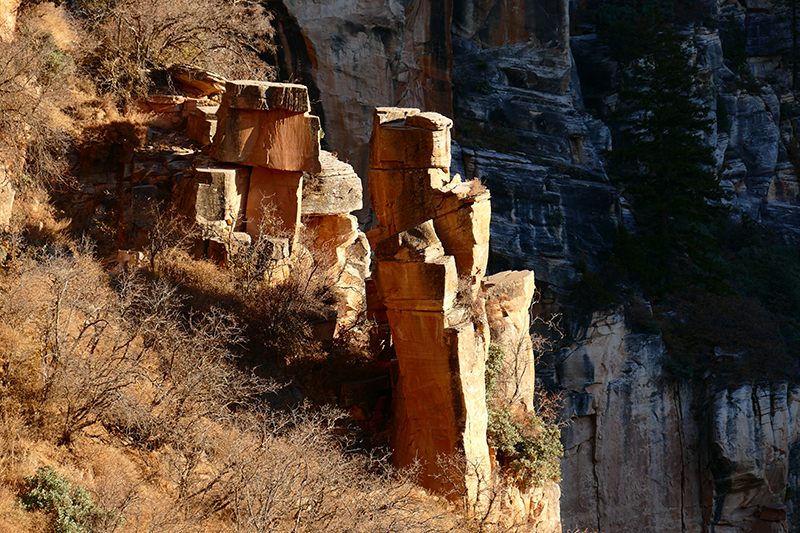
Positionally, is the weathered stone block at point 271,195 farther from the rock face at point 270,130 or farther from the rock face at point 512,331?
the rock face at point 512,331

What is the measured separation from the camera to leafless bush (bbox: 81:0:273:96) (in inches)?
677

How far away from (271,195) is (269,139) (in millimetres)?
1126

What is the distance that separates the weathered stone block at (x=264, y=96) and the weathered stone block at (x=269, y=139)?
18 cm

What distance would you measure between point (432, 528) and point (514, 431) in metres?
2.73

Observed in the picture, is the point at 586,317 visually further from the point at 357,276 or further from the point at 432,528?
the point at 432,528

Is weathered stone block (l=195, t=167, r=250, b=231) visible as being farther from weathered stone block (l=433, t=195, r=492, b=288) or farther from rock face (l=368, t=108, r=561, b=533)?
weathered stone block (l=433, t=195, r=492, b=288)

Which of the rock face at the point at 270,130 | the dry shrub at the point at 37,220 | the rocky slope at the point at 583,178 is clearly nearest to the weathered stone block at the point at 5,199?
the dry shrub at the point at 37,220

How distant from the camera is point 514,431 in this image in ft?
39.8

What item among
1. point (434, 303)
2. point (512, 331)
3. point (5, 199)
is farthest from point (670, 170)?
point (5, 199)

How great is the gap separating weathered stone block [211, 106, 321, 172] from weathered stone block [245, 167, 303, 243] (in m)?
0.32

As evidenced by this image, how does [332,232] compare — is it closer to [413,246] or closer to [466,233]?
[466,233]

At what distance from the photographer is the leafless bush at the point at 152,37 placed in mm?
17203

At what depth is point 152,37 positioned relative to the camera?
17625mm

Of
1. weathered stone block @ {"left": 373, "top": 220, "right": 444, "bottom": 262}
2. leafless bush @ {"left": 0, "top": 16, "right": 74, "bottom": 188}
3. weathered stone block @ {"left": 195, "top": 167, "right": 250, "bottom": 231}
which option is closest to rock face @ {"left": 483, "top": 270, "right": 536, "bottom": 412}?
weathered stone block @ {"left": 373, "top": 220, "right": 444, "bottom": 262}
